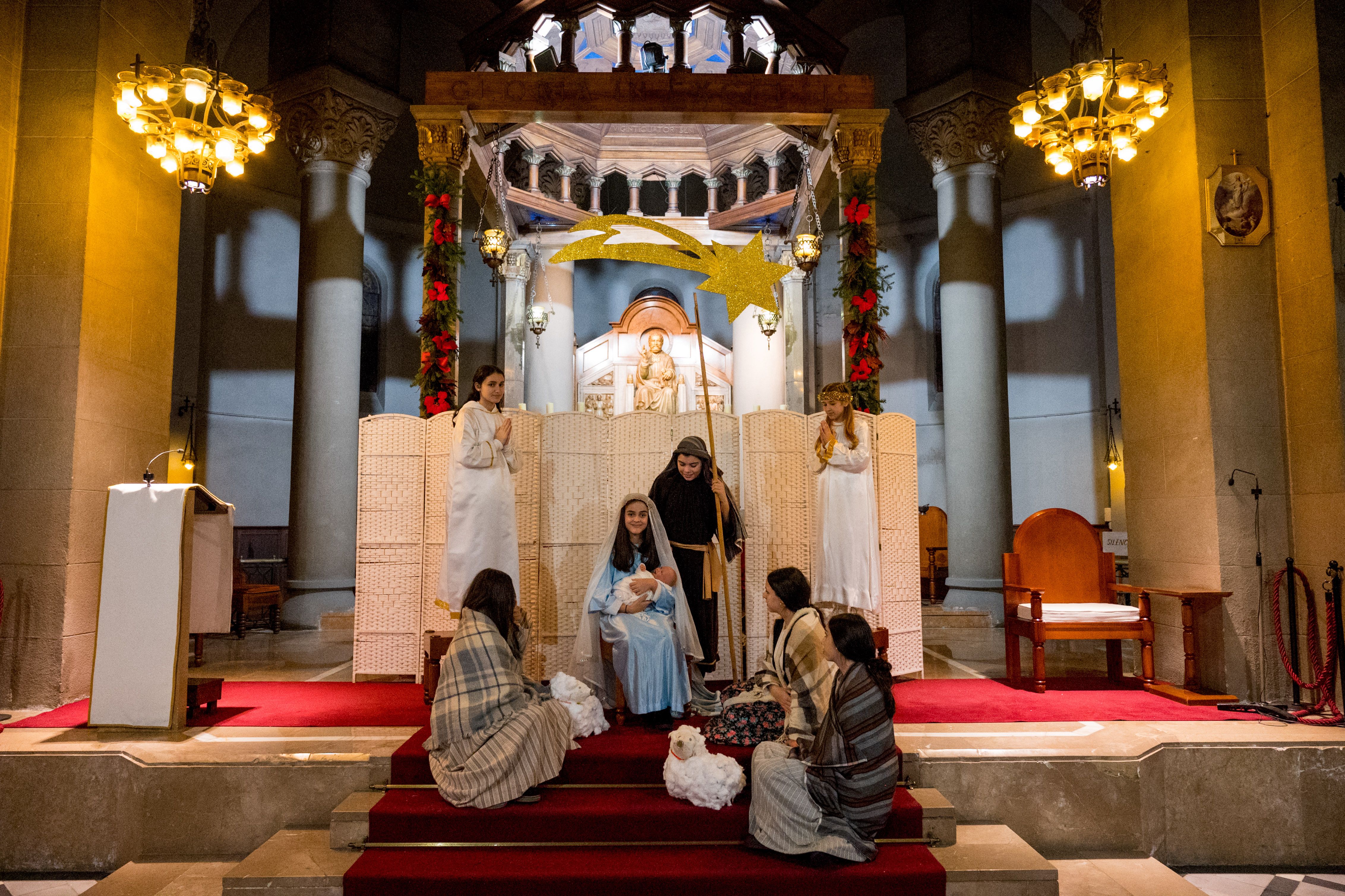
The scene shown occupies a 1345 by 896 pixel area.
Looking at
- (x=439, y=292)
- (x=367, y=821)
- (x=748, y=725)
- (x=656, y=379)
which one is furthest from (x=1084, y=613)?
(x=656, y=379)

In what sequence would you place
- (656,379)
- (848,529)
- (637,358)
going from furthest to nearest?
(637,358), (656,379), (848,529)

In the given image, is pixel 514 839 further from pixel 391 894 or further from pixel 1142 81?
pixel 1142 81

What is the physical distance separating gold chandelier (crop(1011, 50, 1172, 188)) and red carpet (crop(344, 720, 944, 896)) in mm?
5199

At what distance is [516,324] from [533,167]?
2483 millimetres

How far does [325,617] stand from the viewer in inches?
419

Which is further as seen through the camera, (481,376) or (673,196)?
(673,196)

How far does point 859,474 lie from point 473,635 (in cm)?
345

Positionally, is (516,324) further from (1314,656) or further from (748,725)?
(1314,656)

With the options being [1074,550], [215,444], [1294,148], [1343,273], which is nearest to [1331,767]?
[1074,550]

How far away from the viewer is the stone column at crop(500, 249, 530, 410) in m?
13.6

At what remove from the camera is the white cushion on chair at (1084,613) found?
264 inches

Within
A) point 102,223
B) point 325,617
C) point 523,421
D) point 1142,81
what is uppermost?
point 1142,81

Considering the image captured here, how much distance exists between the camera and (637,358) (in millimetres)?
13984

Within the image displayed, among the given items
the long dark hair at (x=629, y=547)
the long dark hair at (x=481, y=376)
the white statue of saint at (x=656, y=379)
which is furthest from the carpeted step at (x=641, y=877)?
the white statue of saint at (x=656, y=379)
